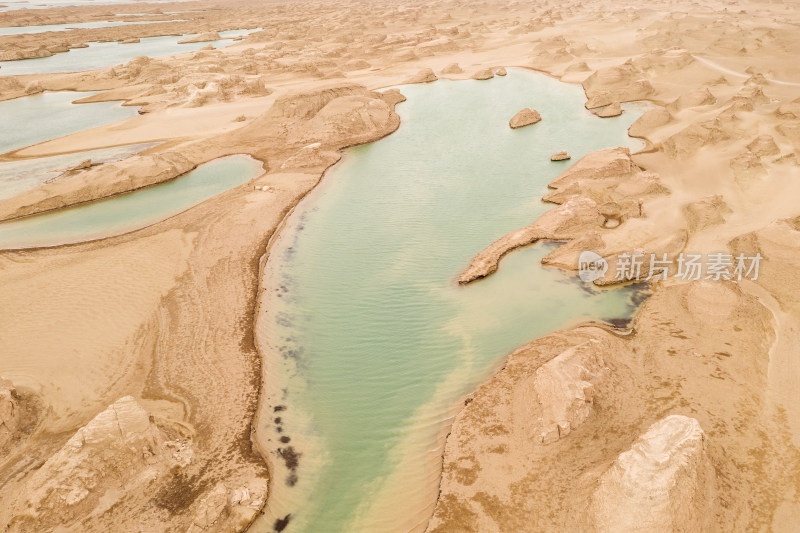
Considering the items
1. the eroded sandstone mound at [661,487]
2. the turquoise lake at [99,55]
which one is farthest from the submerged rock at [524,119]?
the turquoise lake at [99,55]

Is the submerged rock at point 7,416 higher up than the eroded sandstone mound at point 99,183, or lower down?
lower down

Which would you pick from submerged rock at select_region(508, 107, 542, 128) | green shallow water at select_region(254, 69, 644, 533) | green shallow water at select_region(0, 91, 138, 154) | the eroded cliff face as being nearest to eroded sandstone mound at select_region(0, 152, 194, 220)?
green shallow water at select_region(254, 69, 644, 533)

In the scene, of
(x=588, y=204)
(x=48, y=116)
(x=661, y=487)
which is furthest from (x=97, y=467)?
(x=48, y=116)

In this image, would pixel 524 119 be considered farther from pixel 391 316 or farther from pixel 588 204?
pixel 391 316

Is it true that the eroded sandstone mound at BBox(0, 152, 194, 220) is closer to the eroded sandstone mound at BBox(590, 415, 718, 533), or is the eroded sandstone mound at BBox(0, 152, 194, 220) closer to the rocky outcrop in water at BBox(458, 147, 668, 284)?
the rocky outcrop in water at BBox(458, 147, 668, 284)

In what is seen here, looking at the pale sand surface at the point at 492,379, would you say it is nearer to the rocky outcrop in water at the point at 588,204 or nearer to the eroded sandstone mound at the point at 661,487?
the eroded sandstone mound at the point at 661,487

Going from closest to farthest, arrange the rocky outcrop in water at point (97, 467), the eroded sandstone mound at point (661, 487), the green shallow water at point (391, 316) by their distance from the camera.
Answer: the eroded sandstone mound at point (661, 487) < the rocky outcrop in water at point (97, 467) < the green shallow water at point (391, 316)
